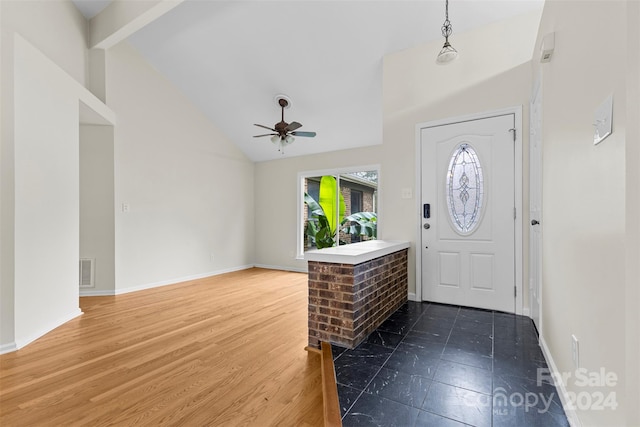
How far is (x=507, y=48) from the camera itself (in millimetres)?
3127

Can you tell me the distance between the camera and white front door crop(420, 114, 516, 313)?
10.3ft

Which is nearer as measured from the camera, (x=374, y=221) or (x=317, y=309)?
(x=317, y=309)

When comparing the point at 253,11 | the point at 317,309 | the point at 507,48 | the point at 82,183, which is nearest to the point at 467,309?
the point at 317,309

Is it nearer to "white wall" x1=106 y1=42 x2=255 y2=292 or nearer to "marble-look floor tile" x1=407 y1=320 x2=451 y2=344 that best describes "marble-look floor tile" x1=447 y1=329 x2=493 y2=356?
"marble-look floor tile" x1=407 y1=320 x2=451 y2=344

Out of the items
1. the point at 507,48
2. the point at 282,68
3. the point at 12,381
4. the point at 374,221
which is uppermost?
the point at 282,68

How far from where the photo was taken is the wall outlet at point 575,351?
4.45 feet

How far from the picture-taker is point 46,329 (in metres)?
2.86

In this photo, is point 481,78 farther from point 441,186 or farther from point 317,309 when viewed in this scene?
point 317,309

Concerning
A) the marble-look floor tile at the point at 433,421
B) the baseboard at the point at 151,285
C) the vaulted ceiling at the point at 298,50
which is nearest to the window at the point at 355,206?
the vaulted ceiling at the point at 298,50

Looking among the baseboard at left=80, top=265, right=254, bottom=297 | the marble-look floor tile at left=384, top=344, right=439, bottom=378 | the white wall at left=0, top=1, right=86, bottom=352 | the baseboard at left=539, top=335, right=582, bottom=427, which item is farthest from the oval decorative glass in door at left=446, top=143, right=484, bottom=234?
the baseboard at left=80, top=265, right=254, bottom=297

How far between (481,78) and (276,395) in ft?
11.7

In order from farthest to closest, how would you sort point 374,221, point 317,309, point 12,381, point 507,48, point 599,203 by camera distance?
point 374,221 < point 507,48 < point 317,309 < point 12,381 < point 599,203

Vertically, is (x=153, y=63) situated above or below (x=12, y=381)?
above

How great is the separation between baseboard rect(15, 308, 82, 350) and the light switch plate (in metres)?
4.06
